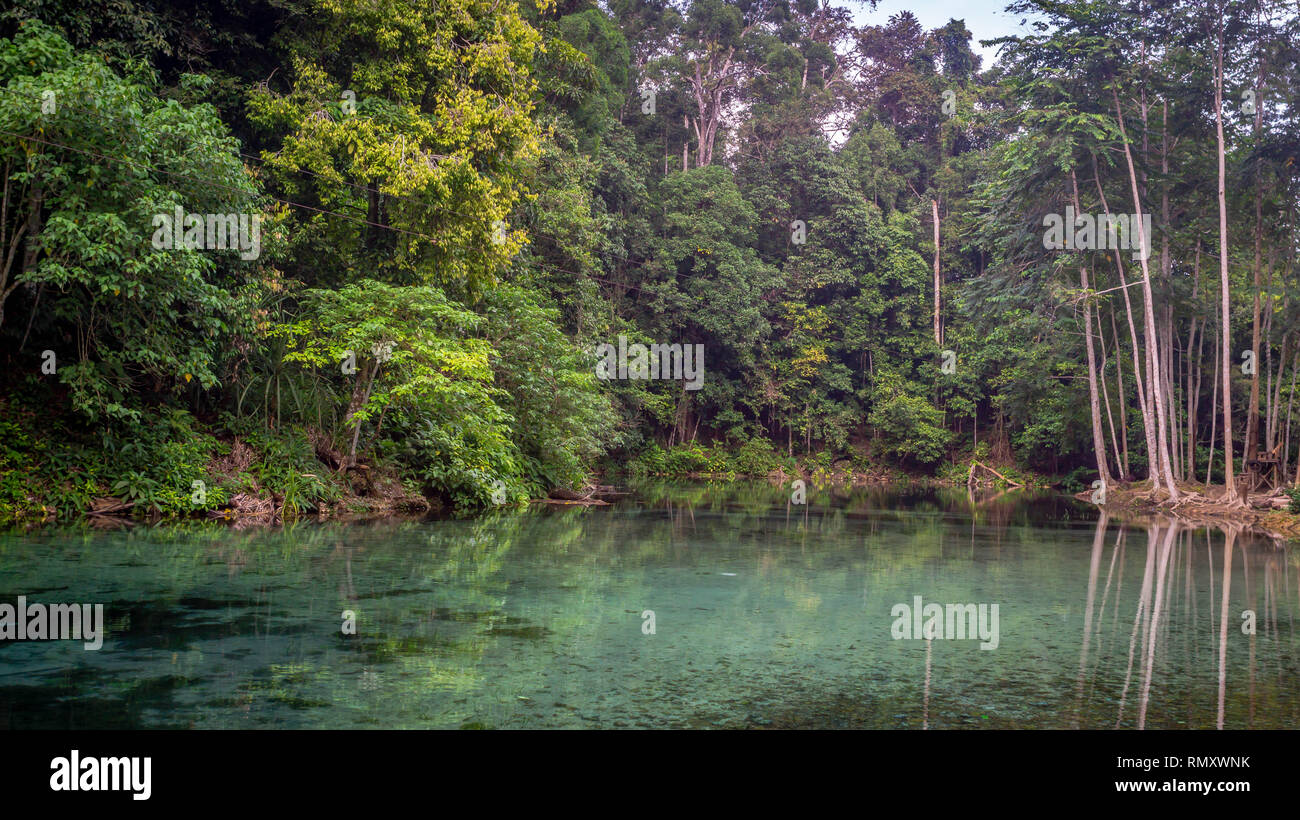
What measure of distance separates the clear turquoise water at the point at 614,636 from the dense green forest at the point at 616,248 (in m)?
2.83

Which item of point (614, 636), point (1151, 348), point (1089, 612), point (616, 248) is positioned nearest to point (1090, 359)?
point (1151, 348)

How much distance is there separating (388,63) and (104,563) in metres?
11.0

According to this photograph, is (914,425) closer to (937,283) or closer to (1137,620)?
(937,283)

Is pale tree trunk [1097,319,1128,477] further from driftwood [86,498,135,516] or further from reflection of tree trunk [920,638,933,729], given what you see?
driftwood [86,498,135,516]

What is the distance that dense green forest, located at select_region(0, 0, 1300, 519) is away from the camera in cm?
1166

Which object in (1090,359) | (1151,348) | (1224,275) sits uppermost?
(1224,275)

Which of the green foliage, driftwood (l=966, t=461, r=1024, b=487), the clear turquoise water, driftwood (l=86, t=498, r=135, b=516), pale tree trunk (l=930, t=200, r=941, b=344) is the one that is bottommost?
driftwood (l=966, t=461, r=1024, b=487)

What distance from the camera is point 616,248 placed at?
99.3 ft

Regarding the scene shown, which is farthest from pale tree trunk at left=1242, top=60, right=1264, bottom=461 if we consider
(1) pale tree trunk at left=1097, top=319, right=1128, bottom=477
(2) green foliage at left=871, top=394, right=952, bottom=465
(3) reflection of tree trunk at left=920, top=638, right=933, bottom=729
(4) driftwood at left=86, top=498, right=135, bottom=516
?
(4) driftwood at left=86, top=498, right=135, bottom=516

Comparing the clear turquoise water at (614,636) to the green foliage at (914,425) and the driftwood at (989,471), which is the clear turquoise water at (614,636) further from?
the green foliage at (914,425)

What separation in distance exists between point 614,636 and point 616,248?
24.9 metres

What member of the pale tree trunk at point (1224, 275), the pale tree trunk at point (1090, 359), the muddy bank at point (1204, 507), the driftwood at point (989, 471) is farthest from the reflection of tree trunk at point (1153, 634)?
the driftwood at point (989, 471)

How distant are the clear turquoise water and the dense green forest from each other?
283 cm
